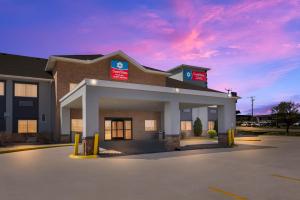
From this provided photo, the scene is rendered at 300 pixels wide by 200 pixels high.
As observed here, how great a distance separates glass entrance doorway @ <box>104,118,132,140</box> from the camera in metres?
29.8

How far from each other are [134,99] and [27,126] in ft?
49.5

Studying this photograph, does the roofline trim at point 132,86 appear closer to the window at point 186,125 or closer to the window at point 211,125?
the window at point 186,125

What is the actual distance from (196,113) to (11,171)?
32683 millimetres

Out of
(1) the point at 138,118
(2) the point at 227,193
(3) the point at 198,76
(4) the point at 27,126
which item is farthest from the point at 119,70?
(2) the point at 227,193

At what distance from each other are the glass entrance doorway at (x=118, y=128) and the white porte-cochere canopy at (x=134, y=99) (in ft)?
16.4

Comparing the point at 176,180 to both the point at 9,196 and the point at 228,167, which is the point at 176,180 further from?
the point at 9,196

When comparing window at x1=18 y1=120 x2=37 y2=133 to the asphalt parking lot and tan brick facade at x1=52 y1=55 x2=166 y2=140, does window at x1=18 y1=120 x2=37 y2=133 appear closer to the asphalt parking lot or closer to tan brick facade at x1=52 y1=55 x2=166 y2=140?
tan brick facade at x1=52 y1=55 x2=166 y2=140

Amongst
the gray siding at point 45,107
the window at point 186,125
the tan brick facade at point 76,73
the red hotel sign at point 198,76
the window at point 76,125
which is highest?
the red hotel sign at point 198,76

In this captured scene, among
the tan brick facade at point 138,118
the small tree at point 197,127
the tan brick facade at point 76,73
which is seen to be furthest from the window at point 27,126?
the small tree at point 197,127

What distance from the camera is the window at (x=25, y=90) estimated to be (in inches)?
1089

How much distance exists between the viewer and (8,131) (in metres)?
26.6

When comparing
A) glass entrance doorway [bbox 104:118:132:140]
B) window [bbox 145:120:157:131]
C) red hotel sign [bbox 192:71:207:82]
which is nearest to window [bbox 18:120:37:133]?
glass entrance doorway [bbox 104:118:132:140]

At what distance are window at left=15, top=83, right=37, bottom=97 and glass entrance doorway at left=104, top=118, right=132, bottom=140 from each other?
26.6 ft

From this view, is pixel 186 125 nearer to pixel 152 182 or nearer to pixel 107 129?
pixel 107 129
